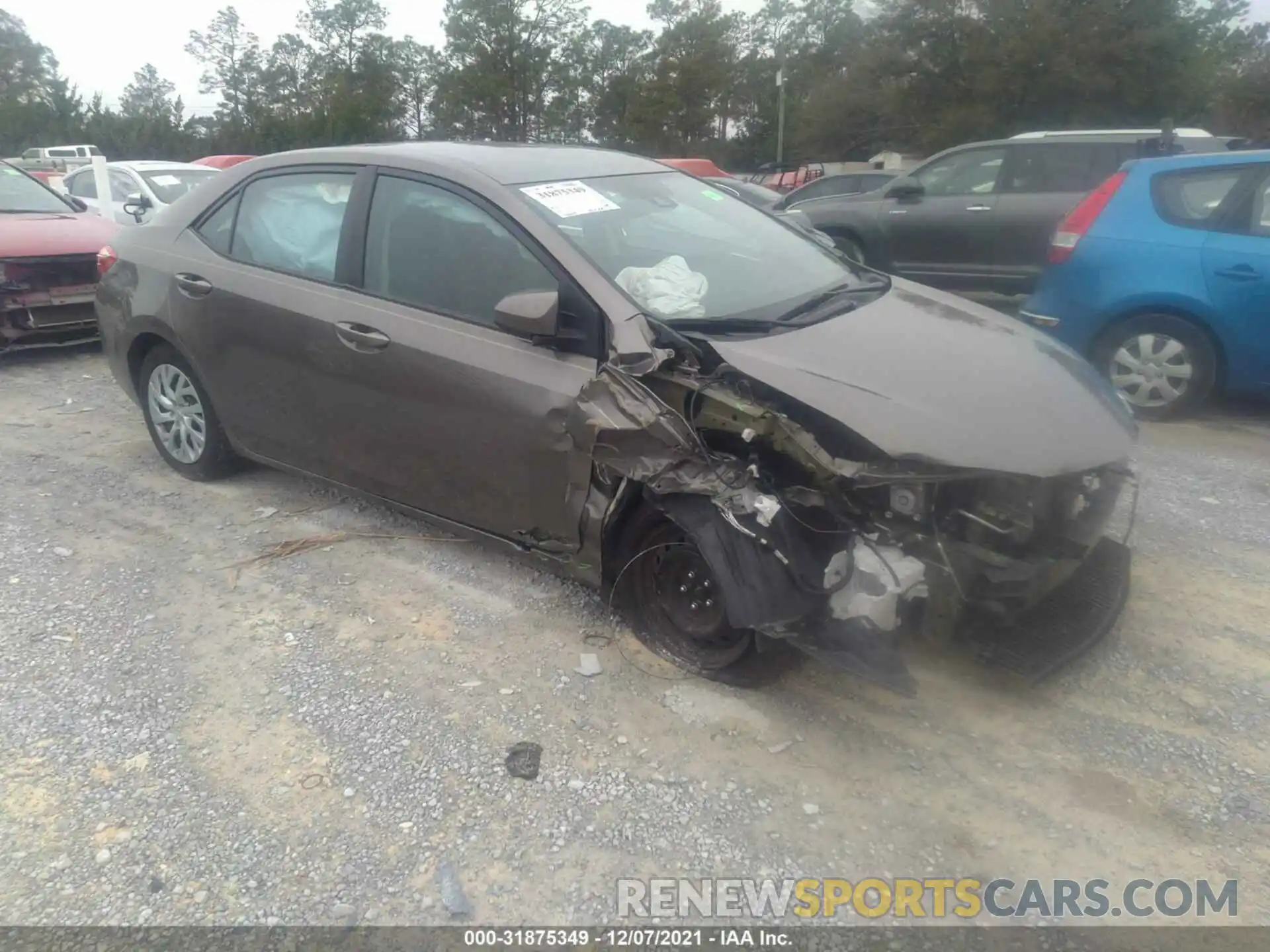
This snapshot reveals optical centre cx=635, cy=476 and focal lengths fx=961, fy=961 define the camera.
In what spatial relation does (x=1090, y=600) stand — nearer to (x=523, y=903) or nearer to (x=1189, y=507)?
(x=1189, y=507)

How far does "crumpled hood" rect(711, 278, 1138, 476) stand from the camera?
284 cm

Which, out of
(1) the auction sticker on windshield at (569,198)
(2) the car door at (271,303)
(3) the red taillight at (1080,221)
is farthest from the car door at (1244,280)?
(2) the car door at (271,303)

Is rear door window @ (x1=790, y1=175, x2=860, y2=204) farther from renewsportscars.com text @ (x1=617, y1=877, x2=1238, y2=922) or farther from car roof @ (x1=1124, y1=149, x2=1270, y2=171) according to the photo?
renewsportscars.com text @ (x1=617, y1=877, x2=1238, y2=922)

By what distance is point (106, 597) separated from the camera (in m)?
3.88

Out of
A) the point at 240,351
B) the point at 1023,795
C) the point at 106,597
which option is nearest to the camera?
the point at 1023,795

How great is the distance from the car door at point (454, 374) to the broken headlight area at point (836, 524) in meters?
0.39

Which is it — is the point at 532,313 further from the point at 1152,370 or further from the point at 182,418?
the point at 1152,370

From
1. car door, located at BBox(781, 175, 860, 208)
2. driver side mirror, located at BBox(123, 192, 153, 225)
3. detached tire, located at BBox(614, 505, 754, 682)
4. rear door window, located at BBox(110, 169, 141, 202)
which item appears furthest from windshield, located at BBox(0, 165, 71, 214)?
car door, located at BBox(781, 175, 860, 208)

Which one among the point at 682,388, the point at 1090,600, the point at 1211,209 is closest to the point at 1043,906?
the point at 1090,600

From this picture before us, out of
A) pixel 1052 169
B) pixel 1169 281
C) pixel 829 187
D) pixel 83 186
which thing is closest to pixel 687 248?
pixel 1169 281

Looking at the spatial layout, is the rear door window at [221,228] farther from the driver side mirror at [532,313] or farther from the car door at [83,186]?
the car door at [83,186]

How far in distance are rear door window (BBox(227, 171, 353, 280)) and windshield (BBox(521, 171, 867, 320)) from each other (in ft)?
3.14

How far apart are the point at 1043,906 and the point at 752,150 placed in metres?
47.5

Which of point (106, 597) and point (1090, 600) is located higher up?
point (1090, 600)
